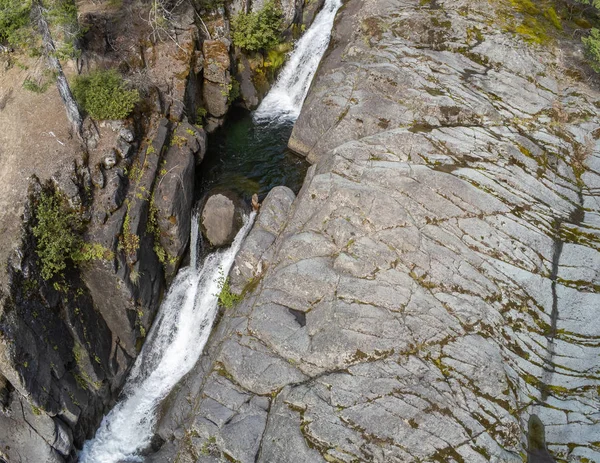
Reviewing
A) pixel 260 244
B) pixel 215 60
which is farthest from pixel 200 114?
pixel 260 244

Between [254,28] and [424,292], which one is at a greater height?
[254,28]

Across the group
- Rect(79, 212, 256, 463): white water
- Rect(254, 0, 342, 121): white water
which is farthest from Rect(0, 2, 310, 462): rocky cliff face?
Rect(254, 0, 342, 121): white water

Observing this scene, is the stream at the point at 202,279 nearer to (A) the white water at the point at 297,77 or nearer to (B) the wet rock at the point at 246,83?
(A) the white water at the point at 297,77

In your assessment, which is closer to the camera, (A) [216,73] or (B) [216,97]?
(A) [216,73]

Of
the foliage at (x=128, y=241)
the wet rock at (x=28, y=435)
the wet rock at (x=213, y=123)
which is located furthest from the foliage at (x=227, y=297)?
the wet rock at (x=213, y=123)

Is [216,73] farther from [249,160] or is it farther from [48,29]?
[48,29]

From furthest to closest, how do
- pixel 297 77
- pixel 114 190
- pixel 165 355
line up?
pixel 297 77, pixel 165 355, pixel 114 190

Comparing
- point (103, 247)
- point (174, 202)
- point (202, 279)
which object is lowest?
point (202, 279)

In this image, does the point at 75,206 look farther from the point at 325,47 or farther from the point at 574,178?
the point at 574,178
